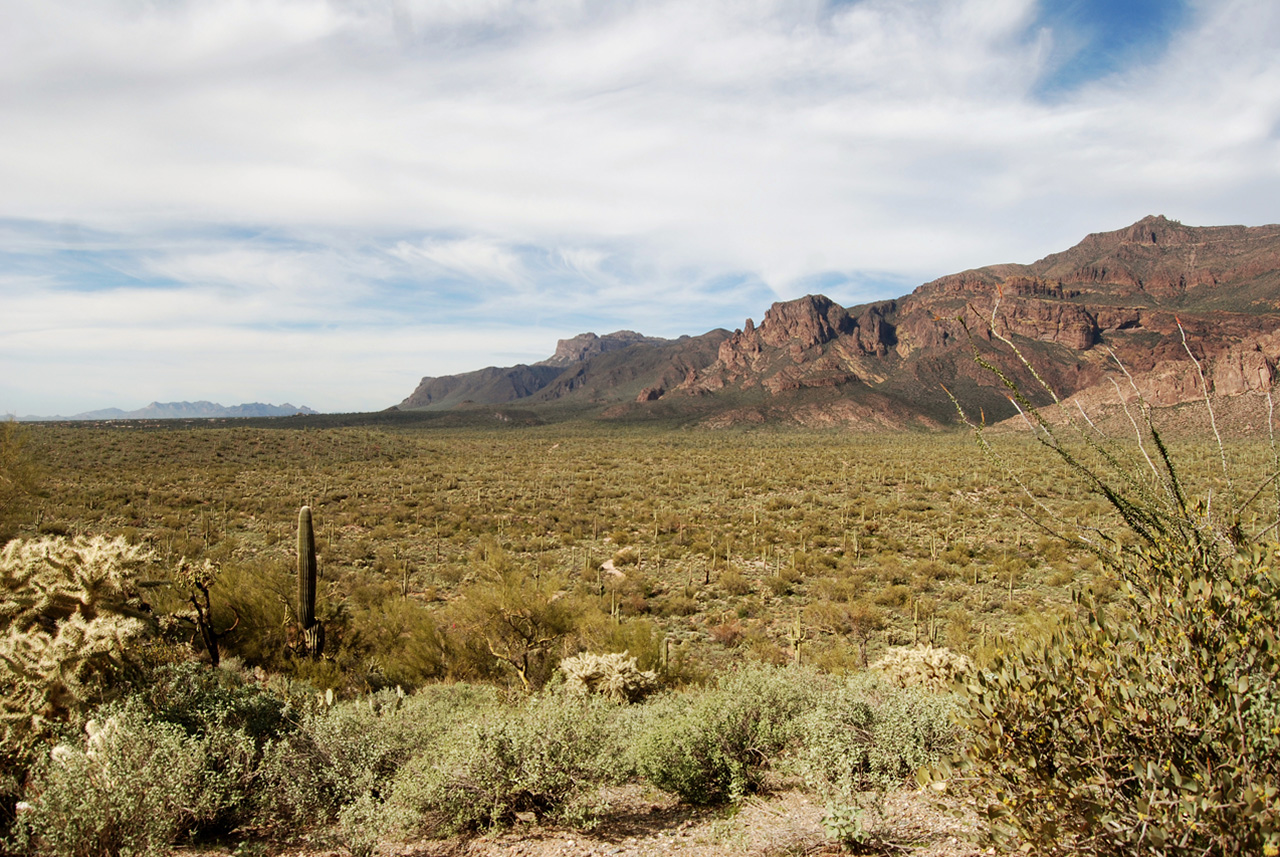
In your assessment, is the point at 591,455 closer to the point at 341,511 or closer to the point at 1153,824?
the point at 341,511

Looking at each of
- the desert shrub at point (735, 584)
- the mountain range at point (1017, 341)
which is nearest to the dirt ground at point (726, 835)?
the desert shrub at point (735, 584)

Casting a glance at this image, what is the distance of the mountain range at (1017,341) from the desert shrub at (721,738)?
76280 mm

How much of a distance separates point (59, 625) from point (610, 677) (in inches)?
261

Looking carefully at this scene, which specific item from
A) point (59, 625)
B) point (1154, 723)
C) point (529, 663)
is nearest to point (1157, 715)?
point (1154, 723)

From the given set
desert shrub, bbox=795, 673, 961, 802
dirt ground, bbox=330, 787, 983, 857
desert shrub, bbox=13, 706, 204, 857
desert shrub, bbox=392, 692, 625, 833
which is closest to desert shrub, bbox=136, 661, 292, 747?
desert shrub, bbox=13, 706, 204, 857

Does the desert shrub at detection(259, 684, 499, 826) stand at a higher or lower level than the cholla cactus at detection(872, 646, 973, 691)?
higher

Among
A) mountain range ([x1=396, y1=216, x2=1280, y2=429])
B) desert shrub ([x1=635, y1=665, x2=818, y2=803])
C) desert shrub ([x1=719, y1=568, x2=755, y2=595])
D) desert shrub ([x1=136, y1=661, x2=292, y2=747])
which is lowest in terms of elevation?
desert shrub ([x1=719, y1=568, x2=755, y2=595])

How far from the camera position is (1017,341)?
338ft

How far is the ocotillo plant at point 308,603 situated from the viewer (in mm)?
10648

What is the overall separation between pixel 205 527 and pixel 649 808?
23701mm

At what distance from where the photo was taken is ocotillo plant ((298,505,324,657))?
34.9ft

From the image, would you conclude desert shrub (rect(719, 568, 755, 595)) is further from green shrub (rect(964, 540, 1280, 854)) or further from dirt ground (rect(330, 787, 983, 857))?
green shrub (rect(964, 540, 1280, 854))

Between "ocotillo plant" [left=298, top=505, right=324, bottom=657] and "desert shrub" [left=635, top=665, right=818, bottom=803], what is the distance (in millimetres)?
6505

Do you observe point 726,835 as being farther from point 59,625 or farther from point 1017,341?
point 1017,341
